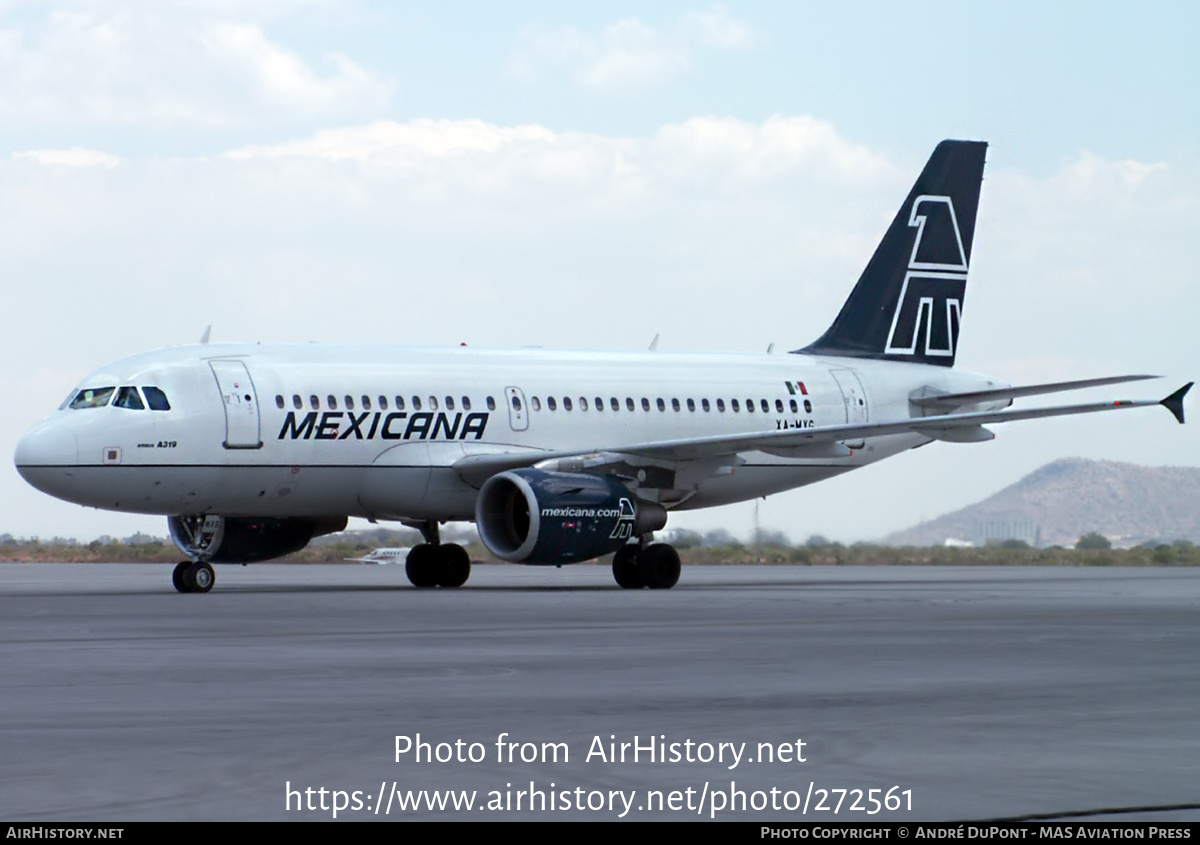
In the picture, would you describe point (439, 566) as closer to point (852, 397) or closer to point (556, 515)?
point (556, 515)

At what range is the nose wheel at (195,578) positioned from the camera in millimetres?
28312

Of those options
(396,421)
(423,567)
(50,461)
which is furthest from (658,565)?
(50,461)

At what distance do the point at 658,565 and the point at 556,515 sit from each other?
274 centimetres

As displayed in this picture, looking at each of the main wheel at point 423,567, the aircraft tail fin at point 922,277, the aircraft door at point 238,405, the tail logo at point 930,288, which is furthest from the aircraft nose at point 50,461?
the tail logo at point 930,288

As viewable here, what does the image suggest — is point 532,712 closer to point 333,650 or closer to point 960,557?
point 333,650

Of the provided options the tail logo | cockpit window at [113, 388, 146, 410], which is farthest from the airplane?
the tail logo

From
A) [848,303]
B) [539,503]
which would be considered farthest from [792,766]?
[848,303]

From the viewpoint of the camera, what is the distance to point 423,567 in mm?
32625

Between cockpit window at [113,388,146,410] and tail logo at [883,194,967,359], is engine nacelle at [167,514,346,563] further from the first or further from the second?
tail logo at [883,194,967,359]

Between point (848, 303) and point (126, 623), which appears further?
point (848, 303)

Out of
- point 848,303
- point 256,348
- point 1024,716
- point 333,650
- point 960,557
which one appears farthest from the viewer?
point 960,557

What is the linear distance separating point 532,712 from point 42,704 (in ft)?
10.0

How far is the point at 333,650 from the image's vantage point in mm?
16750
